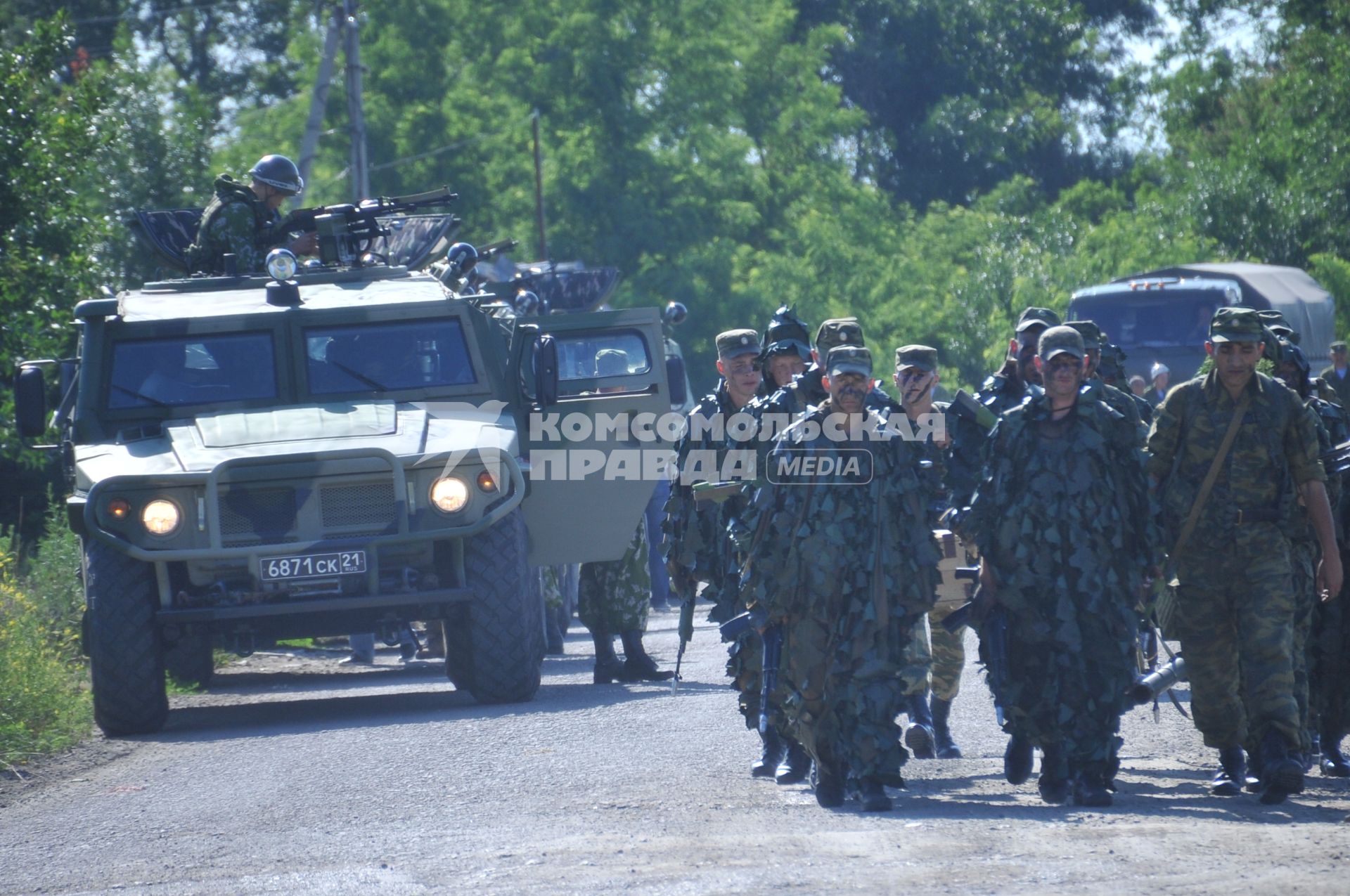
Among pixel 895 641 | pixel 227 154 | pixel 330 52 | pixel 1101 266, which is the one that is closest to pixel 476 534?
pixel 895 641

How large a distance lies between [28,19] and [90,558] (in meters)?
37.3

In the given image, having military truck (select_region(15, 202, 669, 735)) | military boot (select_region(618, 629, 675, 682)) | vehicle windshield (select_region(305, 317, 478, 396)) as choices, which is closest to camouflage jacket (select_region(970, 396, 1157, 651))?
military truck (select_region(15, 202, 669, 735))

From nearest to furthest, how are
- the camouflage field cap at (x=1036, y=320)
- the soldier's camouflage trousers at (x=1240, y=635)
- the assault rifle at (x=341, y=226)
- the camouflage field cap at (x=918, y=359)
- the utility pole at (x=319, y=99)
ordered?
the soldier's camouflage trousers at (x=1240, y=635) → the camouflage field cap at (x=1036, y=320) → the camouflage field cap at (x=918, y=359) → the assault rifle at (x=341, y=226) → the utility pole at (x=319, y=99)

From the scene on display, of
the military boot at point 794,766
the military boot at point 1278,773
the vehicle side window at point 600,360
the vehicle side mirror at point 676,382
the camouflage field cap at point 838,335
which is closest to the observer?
the military boot at point 1278,773

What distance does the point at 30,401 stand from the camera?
11.2 m

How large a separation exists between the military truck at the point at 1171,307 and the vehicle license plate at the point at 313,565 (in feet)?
58.3

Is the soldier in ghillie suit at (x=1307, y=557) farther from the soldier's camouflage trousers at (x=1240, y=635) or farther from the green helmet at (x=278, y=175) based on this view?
the green helmet at (x=278, y=175)

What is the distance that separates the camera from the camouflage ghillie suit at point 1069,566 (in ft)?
24.3

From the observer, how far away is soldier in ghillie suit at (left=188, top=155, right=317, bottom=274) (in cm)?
1283

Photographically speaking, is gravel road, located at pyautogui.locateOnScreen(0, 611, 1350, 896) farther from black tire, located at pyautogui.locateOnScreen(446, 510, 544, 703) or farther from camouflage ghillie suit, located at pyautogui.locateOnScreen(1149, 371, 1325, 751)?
camouflage ghillie suit, located at pyautogui.locateOnScreen(1149, 371, 1325, 751)

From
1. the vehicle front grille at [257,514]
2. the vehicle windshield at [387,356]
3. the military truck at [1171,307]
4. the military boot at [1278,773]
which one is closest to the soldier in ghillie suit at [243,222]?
the vehicle windshield at [387,356]

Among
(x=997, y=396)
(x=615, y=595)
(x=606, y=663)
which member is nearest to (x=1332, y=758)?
(x=997, y=396)

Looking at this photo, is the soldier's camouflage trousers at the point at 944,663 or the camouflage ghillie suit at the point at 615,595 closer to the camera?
the soldier's camouflage trousers at the point at 944,663

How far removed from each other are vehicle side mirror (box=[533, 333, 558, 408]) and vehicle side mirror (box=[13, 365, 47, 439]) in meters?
2.69
